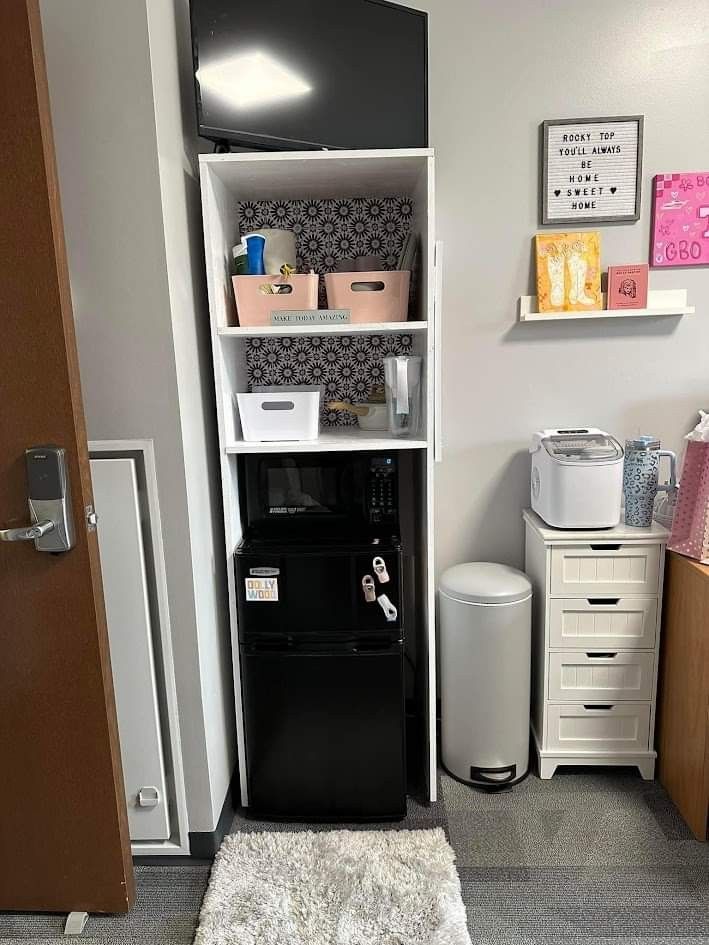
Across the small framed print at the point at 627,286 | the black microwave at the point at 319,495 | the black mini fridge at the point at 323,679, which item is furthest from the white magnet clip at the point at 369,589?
the small framed print at the point at 627,286

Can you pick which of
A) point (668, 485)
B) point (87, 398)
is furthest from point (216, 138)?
point (668, 485)

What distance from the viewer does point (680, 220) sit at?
2.10 meters

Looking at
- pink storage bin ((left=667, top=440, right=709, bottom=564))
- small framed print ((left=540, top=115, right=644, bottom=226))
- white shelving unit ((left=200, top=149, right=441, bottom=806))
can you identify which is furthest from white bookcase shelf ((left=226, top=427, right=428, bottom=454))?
small framed print ((left=540, top=115, right=644, bottom=226))

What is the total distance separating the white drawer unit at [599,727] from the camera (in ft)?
6.72

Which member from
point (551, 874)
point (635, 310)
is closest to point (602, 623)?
point (551, 874)

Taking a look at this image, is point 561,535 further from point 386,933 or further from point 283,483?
point 386,933

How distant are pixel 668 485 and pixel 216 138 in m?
1.67

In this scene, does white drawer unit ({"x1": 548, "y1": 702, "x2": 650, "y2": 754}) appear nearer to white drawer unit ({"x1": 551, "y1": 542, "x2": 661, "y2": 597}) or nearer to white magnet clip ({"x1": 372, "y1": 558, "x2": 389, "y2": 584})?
white drawer unit ({"x1": 551, "y1": 542, "x2": 661, "y2": 597})

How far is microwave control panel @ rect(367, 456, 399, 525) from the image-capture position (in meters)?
1.92

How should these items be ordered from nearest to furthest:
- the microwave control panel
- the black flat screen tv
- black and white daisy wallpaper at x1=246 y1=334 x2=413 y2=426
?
1. the black flat screen tv
2. the microwave control panel
3. black and white daisy wallpaper at x1=246 y1=334 x2=413 y2=426

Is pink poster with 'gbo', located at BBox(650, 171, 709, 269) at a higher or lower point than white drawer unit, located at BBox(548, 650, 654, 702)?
higher

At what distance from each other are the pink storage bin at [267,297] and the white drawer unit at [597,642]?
1.01m

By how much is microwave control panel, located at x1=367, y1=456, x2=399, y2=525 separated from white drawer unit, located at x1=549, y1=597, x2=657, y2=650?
583mm

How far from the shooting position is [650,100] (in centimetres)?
205
